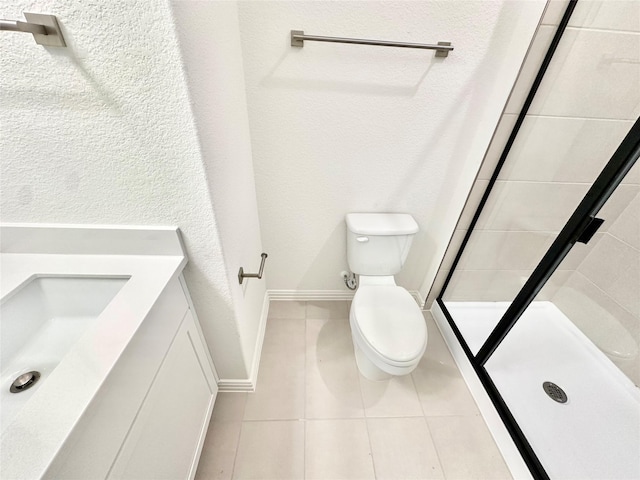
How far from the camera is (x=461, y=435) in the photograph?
3.90 ft

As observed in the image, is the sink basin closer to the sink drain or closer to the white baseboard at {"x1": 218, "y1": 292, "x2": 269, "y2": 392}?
the sink drain

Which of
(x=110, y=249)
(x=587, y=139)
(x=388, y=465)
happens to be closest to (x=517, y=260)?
(x=587, y=139)

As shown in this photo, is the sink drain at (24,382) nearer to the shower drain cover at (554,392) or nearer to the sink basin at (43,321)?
the sink basin at (43,321)

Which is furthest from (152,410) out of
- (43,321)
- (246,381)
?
(246,381)

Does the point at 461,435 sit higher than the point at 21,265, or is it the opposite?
the point at 21,265

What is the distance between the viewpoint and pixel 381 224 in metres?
1.36

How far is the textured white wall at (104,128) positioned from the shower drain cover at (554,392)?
5.64 feet

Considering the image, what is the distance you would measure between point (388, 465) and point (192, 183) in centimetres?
131

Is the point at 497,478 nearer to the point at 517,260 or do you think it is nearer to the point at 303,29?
the point at 517,260

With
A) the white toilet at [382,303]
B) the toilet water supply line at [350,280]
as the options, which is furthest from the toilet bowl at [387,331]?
the toilet water supply line at [350,280]

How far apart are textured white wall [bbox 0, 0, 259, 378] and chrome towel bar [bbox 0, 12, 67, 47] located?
17 millimetres

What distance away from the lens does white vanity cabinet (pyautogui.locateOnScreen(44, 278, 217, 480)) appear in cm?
49

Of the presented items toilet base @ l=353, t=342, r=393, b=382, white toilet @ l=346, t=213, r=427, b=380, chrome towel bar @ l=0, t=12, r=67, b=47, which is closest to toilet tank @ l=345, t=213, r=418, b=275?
white toilet @ l=346, t=213, r=427, b=380

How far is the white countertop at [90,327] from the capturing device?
0.42 metres
